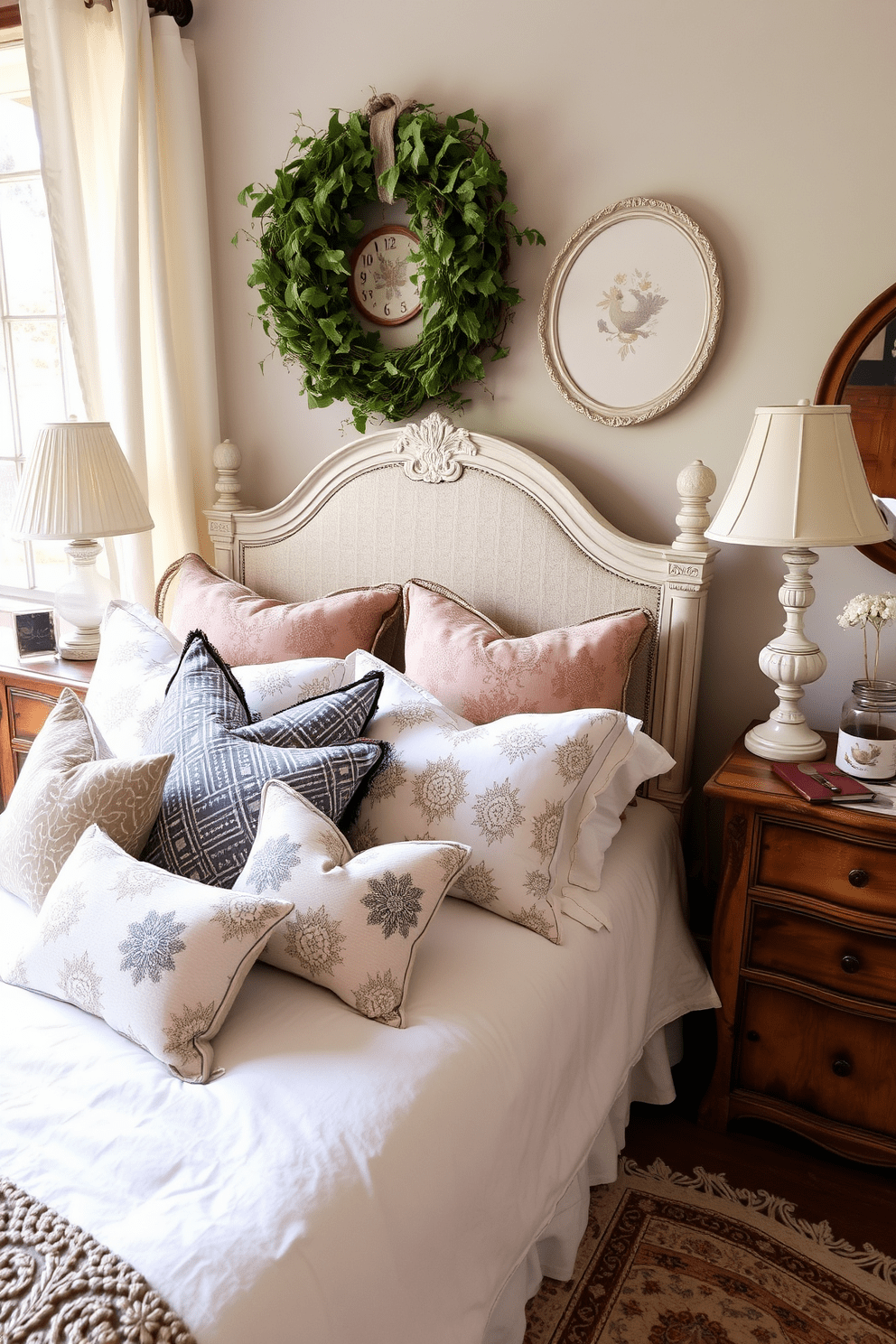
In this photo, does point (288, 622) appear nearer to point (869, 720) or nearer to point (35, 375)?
point (869, 720)

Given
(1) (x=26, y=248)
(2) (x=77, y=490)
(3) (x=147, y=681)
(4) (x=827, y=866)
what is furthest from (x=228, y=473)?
(4) (x=827, y=866)

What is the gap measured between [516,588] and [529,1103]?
119 centimetres

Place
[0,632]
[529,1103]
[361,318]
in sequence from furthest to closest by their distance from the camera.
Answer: [0,632] → [361,318] → [529,1103]

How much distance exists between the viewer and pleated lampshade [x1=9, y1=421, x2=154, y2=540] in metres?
2.39

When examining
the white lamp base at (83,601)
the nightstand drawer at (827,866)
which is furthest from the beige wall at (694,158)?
the white lamp base at (83,601)

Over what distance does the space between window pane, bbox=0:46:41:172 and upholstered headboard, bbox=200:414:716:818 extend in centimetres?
124

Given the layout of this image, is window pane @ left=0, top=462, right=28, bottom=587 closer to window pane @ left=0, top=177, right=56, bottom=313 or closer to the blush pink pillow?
window pane @ left=0, top=177, right=56, bottom=313

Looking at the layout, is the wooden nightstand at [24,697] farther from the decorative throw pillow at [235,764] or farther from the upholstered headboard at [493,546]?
the decorative throw pillow at [235,764]

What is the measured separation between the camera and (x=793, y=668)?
1843mm

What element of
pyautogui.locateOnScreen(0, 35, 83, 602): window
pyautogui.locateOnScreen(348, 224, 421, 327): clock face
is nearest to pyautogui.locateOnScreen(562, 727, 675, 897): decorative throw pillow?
pyautogui.locateOnScreen(348, 224, 421, 327): clock face

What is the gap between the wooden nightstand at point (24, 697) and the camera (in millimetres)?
2518

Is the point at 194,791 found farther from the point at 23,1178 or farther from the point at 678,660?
the point at 678,660

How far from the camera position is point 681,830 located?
7.02ft

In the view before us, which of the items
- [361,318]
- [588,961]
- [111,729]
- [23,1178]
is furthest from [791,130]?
[23,1178]
